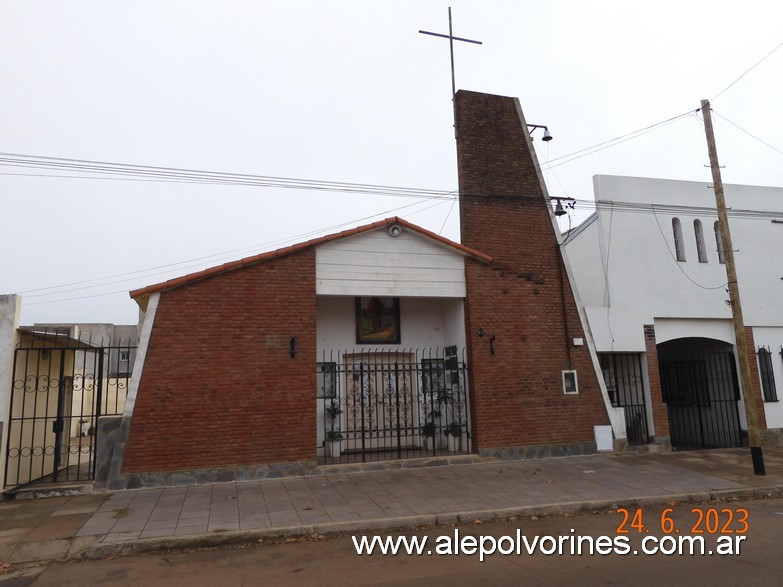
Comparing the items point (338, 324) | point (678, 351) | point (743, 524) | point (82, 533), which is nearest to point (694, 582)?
point (743, 524)

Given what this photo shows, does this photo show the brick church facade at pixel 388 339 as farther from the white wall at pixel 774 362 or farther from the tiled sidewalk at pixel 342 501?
the white wall at pixel 774 362

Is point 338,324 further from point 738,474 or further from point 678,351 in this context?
point 678,351

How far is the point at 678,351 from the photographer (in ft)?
56.2

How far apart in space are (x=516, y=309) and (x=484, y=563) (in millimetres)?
7548

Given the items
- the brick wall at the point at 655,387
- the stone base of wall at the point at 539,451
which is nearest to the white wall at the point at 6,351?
the stone base of wall at the point at 539,451

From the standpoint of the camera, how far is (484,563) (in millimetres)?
5910

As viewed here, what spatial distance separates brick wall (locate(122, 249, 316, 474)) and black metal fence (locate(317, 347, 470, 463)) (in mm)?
1291

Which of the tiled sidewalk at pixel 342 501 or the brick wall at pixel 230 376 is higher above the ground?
the brick wall at pixel 230 376

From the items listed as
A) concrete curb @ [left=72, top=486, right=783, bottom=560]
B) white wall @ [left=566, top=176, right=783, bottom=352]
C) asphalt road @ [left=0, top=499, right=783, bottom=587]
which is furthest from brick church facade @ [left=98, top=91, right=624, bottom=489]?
asphalt road @ [left=0, top=499, right=783, bottom=587]

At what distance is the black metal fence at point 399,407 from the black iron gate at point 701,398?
24.8 feet

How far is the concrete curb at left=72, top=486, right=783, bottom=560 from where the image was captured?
6.51m

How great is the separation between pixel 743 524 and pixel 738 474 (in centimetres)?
390

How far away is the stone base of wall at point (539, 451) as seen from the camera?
39.1 feet

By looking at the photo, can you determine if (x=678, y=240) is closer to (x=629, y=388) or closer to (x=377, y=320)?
(x=629, y=388)
